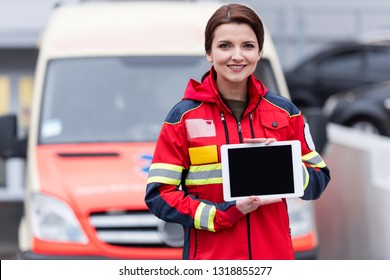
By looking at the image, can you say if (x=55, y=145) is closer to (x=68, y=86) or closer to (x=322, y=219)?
(x=68, y=86)

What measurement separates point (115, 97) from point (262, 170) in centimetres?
320

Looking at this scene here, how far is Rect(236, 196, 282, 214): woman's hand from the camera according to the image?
129 inches

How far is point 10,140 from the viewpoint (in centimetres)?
648

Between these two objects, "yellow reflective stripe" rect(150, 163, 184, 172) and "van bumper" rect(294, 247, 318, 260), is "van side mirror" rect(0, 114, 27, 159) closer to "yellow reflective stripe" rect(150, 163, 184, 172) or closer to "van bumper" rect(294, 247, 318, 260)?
"van bumper" rect(294, 247, 318, 260)

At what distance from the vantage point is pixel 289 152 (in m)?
3.38

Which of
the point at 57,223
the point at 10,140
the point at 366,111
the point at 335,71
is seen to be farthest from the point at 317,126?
the point at 335,71

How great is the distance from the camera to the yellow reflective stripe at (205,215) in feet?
11.0

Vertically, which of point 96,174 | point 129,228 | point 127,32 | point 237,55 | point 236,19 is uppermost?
point 127,32

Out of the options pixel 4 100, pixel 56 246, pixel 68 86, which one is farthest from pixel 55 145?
pixel 4 100

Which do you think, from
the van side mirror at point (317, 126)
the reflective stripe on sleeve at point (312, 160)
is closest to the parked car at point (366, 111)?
the van side mirror at point (317, 126)

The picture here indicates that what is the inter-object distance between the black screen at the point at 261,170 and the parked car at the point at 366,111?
10404 mm

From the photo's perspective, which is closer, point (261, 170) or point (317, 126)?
point (261, 170)

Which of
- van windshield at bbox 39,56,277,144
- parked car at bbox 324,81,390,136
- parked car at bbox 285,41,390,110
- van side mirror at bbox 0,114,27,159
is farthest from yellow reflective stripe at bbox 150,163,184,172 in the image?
parked car at bbox 285,41,390,110

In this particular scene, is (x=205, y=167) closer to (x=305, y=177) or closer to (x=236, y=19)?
(x=305, y=177)
